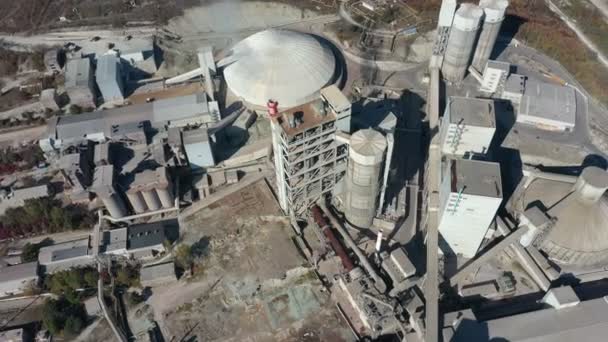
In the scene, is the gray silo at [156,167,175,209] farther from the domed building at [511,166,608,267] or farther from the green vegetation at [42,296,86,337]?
the domed building at [511,166,608,267]

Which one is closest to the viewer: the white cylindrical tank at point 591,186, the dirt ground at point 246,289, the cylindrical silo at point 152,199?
the white cylindrical tank at point 591,186

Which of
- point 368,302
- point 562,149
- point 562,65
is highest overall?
point 562,65

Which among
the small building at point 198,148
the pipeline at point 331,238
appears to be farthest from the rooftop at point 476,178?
the small building at point 198,148

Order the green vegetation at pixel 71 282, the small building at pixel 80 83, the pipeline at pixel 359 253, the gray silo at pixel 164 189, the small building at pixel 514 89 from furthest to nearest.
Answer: the small building at pixel 80 83 < the small building at pixel 514 89 < the gray silo at pixel 164 189 < the green vegetation at pixel 71 282 < the pipeline at pixel 359 253

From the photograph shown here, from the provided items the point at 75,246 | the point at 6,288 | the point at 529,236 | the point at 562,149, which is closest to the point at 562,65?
the point at 562,149

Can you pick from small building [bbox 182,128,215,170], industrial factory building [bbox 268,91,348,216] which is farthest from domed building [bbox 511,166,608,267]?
small building [bbox 182,128,215,170]

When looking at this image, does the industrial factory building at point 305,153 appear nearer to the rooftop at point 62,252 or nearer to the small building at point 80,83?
the rooftop at point 62,252

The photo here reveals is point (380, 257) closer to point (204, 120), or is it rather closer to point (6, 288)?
point (204, 120)
